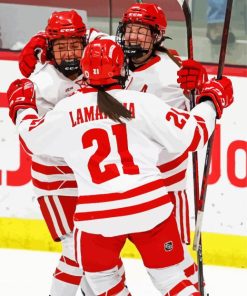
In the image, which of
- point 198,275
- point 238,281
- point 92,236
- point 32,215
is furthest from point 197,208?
point 32,215

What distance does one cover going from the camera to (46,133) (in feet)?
10.4

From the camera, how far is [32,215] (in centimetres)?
479

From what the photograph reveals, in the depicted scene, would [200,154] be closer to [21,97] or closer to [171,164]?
[171,164]

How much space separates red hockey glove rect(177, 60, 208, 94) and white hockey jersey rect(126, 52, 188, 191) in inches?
3.9

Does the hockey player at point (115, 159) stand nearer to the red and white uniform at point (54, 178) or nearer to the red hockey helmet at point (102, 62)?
the red hockey helmet at point (102, 62)

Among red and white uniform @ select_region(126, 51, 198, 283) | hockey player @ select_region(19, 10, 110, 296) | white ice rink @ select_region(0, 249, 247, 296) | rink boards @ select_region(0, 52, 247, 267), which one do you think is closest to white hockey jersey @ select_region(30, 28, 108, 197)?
hockey player @ select_region(19, 10, 110, 296)

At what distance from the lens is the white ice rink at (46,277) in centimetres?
420

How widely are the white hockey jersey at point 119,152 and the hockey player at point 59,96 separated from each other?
0.45 meters

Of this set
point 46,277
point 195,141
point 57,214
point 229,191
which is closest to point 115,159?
point 195,141

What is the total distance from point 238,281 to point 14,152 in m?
1.16

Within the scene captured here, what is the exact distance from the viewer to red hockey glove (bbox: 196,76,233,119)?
3.29m

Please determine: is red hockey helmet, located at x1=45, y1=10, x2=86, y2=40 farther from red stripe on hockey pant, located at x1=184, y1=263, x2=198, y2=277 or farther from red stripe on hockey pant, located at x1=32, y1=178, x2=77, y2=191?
red stripe on hockey pant, located at x1=184, y1=263, x2=198, y2=277

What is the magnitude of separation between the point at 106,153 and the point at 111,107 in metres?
0.13

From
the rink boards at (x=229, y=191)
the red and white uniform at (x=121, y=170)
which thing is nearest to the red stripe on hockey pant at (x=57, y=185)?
the red and white uniform at (x=121, y=170)
